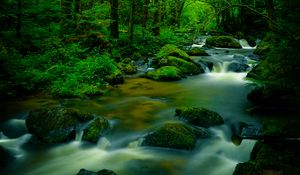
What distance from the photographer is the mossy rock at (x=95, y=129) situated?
8375mm

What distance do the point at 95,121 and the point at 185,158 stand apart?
2622 millimetres

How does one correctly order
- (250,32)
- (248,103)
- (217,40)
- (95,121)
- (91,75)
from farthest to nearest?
(250,32) → (217,40) → (91,75) → (248,103) → (95,121)

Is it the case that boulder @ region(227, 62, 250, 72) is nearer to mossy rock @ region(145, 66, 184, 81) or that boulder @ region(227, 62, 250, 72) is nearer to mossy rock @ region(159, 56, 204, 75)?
mossy rock @ region(159, 56, 204, 75)

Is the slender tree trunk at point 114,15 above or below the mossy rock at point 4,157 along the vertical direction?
above

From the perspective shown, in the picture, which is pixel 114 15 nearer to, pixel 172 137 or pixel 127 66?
pixel 127 66

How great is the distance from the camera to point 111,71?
46.5ft

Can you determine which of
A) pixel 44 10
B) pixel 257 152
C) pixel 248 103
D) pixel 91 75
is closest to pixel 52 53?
pixel 91 75

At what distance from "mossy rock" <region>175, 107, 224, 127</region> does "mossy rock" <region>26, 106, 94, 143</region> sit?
2.83 m

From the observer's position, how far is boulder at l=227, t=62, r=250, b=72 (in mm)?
16164

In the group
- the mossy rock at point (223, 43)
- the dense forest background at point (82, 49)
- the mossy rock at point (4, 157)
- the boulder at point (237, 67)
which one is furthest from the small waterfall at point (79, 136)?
the mossy rock at point (223, 43)

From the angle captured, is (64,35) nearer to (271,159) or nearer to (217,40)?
(217,40)

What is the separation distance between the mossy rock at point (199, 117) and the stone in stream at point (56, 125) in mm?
2138

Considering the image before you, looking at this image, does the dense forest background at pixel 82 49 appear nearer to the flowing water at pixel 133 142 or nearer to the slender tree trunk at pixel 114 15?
the slender tree trunk at pixel 114 15

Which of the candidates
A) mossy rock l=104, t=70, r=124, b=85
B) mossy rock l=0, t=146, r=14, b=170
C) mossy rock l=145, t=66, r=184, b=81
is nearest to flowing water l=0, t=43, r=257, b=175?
mossy rock l=0, t=146, r=14, b=170
